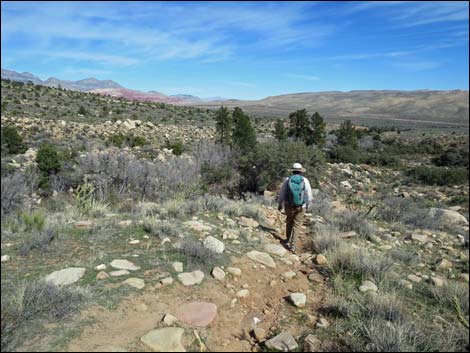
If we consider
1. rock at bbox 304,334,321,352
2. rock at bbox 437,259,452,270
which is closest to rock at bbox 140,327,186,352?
rock at bbox 304,334,321,352

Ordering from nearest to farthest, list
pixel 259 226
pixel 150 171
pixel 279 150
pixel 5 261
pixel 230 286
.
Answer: pixel 5 261
pixel 230 286
pixel 259 226
pixel 150 171
pixel 279 150


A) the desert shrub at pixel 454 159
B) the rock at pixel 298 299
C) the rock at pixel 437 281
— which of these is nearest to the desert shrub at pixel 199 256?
the rock at pixel 298 299

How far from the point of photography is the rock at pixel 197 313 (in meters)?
3.10

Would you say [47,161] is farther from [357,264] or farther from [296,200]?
[357,264]

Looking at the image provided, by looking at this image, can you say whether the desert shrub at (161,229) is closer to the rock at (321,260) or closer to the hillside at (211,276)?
the hillside at (211,276)

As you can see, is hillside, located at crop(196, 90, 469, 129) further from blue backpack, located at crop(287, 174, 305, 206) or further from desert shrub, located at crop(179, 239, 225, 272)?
desert shrub, located at crop(179, 239, 225, 272)

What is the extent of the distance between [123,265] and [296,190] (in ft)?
10.2

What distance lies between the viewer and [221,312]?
3.36 meters

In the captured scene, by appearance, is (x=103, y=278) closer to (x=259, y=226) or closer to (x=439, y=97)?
(x=259, y=226)

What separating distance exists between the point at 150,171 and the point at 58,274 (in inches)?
234

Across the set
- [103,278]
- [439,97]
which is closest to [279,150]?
[103,278]

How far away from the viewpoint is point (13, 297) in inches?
113

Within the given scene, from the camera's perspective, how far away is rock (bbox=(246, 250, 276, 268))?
4741mm

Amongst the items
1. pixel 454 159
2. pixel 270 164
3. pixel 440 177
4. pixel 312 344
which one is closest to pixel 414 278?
pixel 312 344
